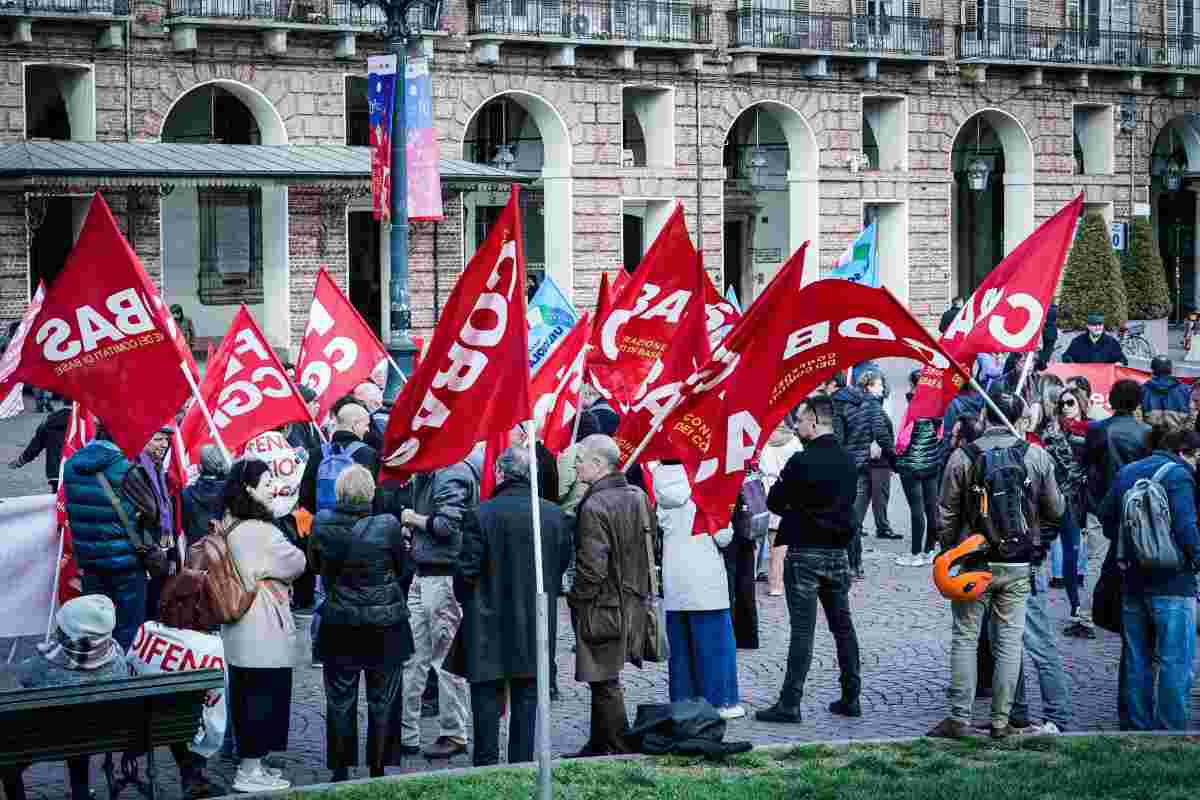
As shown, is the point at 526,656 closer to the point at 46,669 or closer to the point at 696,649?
the point at 696,649

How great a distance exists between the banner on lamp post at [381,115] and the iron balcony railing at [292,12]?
32.9 ft

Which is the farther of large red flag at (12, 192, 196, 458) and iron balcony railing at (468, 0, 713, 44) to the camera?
iron balcony railing at (468, 0, 713, 44)

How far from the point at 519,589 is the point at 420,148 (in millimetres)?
12392

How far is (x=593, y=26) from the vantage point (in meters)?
37.3

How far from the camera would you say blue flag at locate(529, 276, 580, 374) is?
51.1 ft

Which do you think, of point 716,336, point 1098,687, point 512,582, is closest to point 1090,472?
point 1098,687

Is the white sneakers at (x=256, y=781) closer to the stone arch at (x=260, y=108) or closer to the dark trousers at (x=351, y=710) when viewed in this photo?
the dark trousers at (x=351, y=710)

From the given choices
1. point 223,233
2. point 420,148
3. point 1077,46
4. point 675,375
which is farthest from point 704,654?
point 1077,46

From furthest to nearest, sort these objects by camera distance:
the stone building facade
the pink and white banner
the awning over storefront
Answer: the stone building facade → the awning over storefront → the pink and white banner

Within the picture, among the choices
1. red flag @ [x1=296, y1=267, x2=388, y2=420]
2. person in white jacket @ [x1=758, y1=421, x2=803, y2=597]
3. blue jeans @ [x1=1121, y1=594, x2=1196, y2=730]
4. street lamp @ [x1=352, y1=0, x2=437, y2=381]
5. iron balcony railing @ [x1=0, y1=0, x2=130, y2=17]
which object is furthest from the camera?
iron balcony railing @ [x1=0, y1=0, x2=130, y2=17]

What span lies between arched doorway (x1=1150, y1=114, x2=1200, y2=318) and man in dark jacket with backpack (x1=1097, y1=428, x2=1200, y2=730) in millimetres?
41175

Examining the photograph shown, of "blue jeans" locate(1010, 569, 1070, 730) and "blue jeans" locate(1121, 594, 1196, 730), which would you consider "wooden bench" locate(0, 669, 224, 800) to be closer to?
"blue jeans" locate(1010, 569, 1070, 730)

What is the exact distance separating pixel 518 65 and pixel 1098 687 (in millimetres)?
27244

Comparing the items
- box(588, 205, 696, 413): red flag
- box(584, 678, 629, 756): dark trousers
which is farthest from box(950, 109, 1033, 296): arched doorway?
box(584, 678, 629, 756): dark trousers
